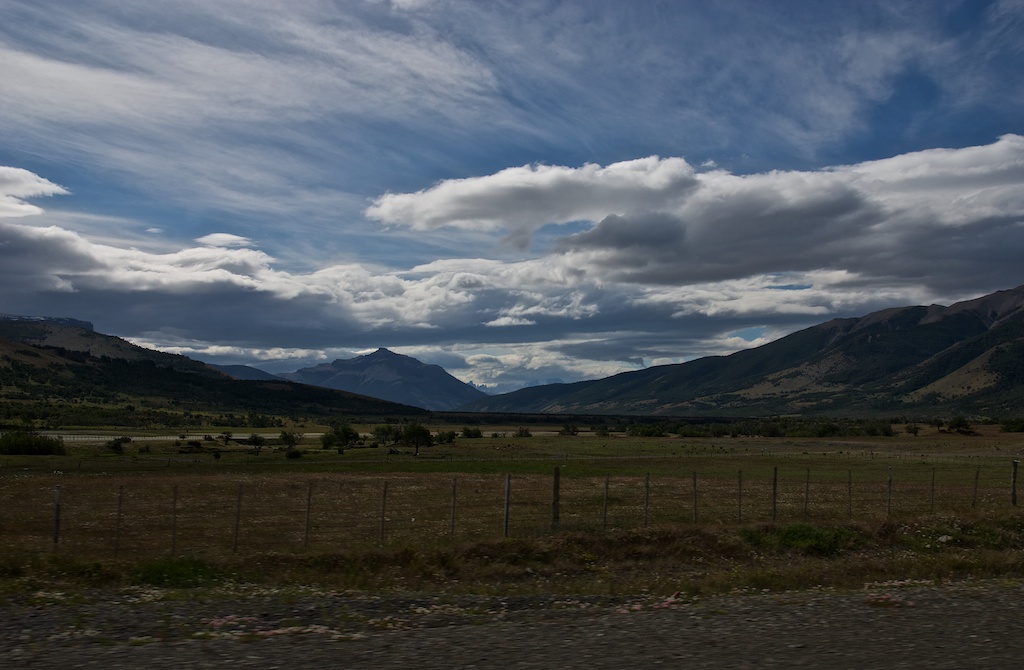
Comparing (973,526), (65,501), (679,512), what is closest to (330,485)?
(65,501)

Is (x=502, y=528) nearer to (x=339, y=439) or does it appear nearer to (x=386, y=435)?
(x=339, y=439)

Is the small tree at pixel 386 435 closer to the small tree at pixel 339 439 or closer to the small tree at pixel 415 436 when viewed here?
the small tree at pixel 415 436

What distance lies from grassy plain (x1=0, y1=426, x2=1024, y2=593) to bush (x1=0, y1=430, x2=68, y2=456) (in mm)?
15425

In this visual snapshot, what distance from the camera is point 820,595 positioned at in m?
16.3

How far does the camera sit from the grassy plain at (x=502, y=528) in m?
18.6

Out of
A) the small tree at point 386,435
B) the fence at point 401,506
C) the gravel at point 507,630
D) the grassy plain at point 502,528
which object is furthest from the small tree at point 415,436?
the gravel at point 507,630

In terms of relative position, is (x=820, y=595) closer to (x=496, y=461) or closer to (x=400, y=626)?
(x=400, y=626)

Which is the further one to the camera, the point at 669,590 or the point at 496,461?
the point at 496,461

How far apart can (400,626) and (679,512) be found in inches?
995

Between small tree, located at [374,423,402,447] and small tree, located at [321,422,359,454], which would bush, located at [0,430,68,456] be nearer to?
small tree, located at [321,422,359,454]

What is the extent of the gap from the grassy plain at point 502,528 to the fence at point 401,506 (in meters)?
0.17

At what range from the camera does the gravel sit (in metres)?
11.1

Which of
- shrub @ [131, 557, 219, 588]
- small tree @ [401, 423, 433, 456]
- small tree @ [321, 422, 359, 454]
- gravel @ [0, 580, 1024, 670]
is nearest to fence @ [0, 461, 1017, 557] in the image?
shrub @ [131, 557, 219, 588]

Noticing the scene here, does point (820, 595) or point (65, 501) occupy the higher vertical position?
point (820, 595)
